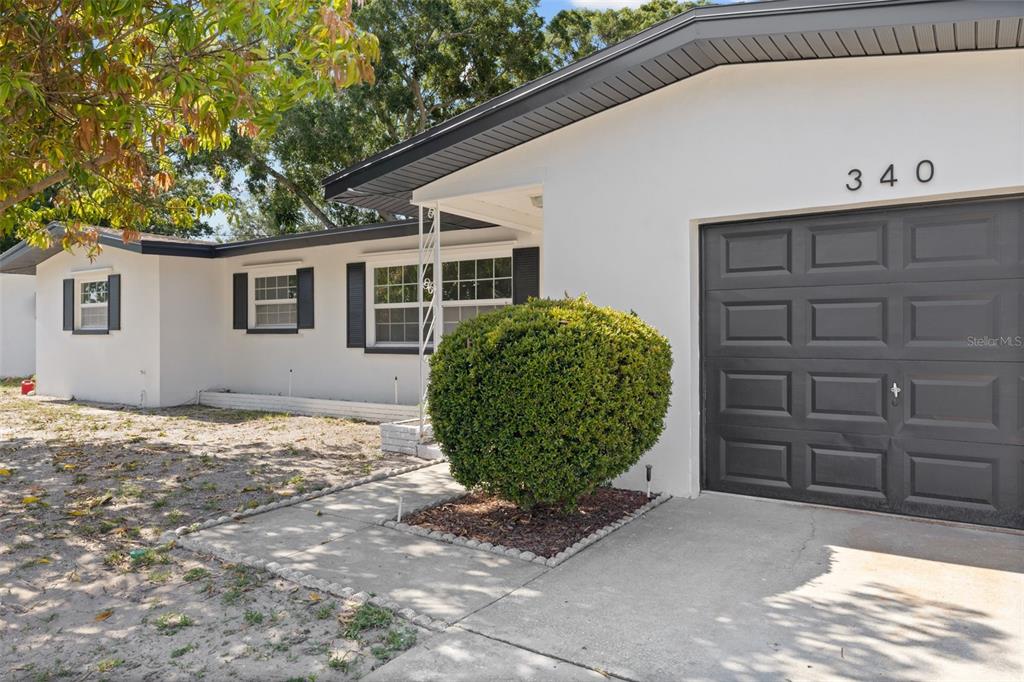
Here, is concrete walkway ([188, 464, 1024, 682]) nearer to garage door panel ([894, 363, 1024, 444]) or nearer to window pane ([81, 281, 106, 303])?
garage door panel ([894, 363, 1024, 444])

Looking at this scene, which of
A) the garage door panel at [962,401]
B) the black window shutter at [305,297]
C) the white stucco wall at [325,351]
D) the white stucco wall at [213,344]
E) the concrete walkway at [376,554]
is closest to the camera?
the concrete walkway at [376,554]

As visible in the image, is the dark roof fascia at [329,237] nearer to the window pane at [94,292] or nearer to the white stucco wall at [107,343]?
the white stucco wall at [107,343]

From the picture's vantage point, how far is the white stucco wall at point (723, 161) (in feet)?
15.7

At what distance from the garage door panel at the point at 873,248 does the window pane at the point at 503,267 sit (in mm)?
4743

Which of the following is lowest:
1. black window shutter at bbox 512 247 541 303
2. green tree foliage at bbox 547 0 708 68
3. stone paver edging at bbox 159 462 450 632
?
stone paver edging at bbox 159 462 450 632

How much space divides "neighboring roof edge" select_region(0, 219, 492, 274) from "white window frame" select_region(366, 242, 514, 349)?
17.6 inches

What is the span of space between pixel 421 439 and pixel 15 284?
17585 millimetres

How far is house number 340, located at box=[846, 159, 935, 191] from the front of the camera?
4902mm

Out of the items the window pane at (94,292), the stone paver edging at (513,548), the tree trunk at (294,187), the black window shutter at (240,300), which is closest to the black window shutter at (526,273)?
the stone paver edging at (513,548)

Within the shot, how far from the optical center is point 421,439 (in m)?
8.05

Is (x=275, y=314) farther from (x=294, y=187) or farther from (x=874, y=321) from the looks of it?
(x=874, y=321)

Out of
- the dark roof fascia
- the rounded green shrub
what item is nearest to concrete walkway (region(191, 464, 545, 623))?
the rounded green shrub

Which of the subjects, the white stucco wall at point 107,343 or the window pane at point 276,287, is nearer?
the white stucco wall at point 107,343

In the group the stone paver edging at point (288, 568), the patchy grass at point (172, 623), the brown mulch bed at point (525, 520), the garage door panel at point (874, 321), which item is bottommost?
the patchy grass at point (172, 623)
